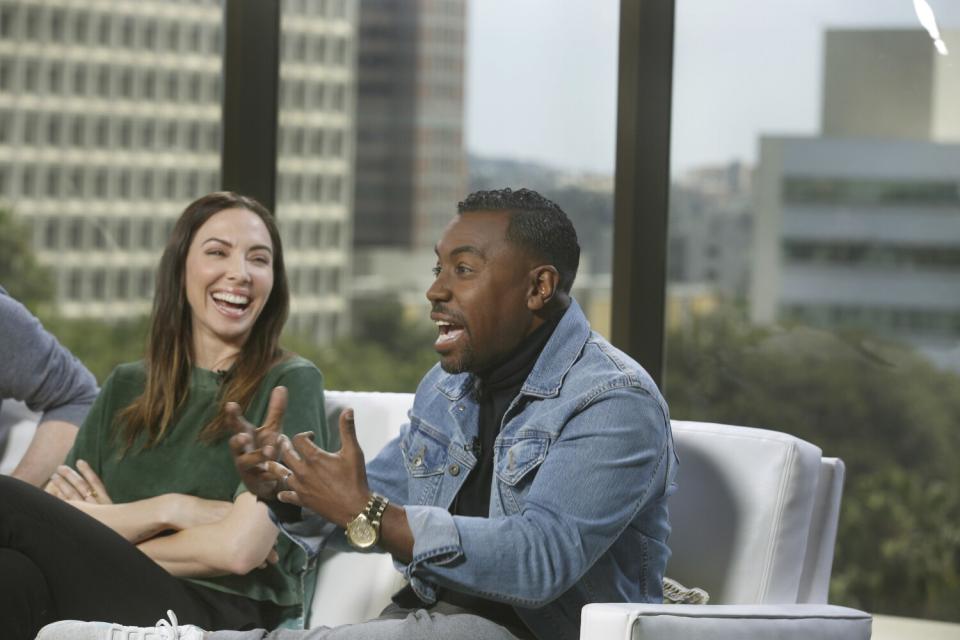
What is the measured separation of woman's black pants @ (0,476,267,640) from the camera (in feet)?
7.55

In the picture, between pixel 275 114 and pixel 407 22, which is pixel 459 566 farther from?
pixel 407 22

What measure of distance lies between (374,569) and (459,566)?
78cm

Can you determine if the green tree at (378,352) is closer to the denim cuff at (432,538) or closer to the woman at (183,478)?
the woman at (183,478)

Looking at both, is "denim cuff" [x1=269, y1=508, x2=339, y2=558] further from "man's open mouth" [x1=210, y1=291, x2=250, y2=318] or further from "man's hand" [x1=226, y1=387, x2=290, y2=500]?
"man's open mouth" [x1=210, y1=291, x2=250, y2=318]

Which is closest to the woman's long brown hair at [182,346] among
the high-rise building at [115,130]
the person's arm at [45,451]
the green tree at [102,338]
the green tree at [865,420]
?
the person's arm at [45,451]

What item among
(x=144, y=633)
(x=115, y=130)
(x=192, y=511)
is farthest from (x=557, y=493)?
(x=115, y=130)

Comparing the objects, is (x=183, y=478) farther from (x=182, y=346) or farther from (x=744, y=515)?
(x=744, y=515)

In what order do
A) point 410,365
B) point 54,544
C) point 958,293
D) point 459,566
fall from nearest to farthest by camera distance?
1. point 459,566
2. point 54,544
3. point 958,293
4. point 410,365

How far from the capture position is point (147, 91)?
248 inches

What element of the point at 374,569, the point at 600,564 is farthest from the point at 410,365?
the point at 600,564

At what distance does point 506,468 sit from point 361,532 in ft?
1.01

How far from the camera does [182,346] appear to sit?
2822 mm

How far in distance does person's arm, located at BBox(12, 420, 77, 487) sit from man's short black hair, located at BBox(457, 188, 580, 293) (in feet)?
4.16

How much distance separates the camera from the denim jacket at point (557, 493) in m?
1.93
